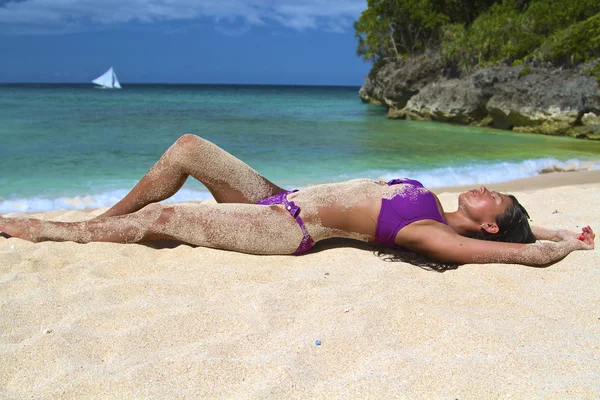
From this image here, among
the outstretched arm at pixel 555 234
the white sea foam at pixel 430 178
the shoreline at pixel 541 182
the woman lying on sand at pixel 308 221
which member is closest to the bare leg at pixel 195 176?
the woman lying on sand at pixel 308 221

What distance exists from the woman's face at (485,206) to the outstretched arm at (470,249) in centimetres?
18

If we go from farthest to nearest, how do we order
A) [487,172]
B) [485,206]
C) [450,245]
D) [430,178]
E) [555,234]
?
[487,172]
[430,178]
[555,234]
[485,206]
[450,245]

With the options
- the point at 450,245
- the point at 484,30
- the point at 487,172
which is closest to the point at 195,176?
the point at 450,245

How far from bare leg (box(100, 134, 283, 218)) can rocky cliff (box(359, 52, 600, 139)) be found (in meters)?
16.5

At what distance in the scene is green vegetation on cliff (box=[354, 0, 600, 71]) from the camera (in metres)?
20.3

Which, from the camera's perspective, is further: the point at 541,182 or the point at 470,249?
the point at 541,182

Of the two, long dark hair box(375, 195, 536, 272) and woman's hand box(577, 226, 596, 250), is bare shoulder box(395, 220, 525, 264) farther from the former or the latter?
woman's hand box(577, 226, 596, 250)

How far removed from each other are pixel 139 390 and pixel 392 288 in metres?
1.51

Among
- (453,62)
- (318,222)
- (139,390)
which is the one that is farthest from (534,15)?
(139,390)

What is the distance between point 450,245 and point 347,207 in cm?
70

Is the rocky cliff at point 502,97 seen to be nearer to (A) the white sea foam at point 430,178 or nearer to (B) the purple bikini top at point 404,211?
(A) the white sea foam at point 430,178

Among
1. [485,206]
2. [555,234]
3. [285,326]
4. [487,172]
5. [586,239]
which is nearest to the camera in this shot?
[285,326]

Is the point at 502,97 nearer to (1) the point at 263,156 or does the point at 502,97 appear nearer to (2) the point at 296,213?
(1) the point at 263,156

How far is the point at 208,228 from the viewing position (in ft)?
11.0
